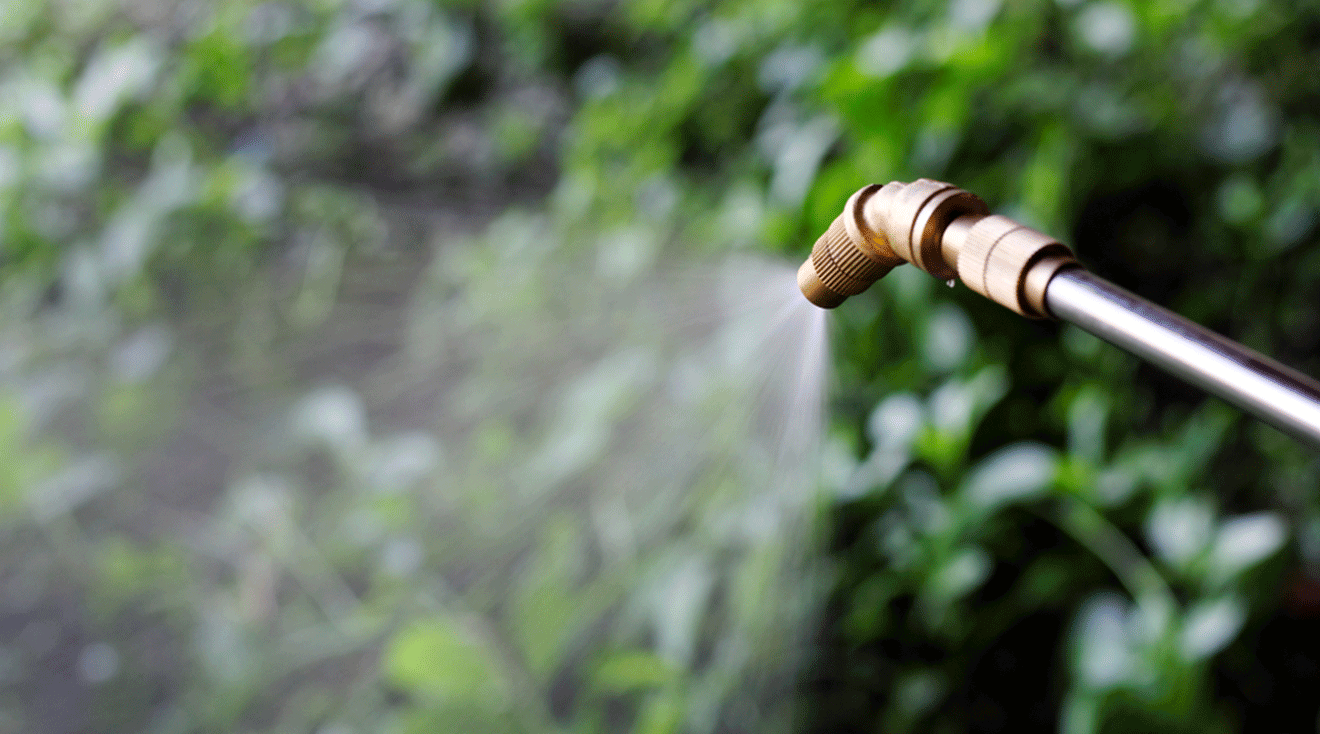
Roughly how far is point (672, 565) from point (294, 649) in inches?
19.2

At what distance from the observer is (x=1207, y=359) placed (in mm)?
253

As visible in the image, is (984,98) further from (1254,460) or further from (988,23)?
(1254,460)

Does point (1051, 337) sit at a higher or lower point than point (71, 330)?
lower

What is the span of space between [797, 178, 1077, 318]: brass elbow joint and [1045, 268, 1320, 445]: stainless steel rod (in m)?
0.03

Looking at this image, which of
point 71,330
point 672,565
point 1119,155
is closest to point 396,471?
point 672,565

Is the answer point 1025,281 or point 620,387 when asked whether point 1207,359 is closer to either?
point 1025,281

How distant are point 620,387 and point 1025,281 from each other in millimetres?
699

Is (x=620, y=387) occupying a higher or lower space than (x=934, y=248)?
lower

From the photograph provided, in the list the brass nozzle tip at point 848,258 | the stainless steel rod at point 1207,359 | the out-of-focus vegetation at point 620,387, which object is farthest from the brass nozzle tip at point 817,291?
the out-of-focus vegetation at point 620,387

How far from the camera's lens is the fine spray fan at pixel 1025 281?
25 cm

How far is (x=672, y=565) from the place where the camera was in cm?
88

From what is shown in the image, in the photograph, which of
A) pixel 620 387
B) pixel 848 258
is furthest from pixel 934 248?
pixel 620 387

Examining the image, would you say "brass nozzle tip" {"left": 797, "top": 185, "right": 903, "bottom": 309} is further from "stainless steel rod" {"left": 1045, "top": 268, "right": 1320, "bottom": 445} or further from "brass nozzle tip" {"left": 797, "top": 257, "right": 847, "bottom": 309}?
"stainless steel rod" {"left": 1045, "top": 268, "right": 1320, "bottom": 445}

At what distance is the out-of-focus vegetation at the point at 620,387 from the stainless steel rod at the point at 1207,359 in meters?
0.51
